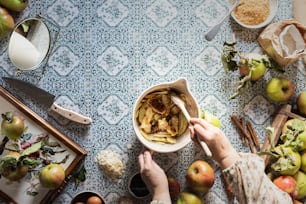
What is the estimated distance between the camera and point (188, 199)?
138 centimetres

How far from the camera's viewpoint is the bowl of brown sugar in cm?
144

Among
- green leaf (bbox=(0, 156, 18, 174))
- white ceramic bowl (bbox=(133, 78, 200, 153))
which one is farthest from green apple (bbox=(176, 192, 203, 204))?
green leaf (bbox=(0, 156, 18, 174))

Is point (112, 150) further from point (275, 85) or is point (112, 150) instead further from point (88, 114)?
point (275, 85)

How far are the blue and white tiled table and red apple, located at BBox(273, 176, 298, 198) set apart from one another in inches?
5.3

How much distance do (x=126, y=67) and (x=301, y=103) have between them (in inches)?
20.6

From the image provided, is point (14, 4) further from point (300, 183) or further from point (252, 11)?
point (300, 183)

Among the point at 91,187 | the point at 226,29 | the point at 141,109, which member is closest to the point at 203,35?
the point at 226,29

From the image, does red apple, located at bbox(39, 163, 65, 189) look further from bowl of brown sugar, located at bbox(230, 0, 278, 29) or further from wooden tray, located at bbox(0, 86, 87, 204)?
bowl of brown sugar, located at bbox(230, 0, 278, 29)

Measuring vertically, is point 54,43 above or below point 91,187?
above

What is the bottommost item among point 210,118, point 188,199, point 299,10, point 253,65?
point 188,199

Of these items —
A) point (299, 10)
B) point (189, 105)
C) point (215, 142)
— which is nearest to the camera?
point (215, 142)

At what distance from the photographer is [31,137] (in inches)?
55.0

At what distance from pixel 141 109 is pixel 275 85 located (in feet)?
1.31

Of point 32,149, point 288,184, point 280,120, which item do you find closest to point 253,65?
point 280,120
